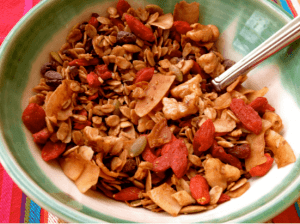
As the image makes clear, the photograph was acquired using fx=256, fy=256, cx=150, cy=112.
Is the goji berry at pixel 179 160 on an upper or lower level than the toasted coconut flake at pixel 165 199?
upper

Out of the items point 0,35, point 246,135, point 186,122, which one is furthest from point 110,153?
point 0,35

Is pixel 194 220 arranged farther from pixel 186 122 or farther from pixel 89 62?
pixel 89 62

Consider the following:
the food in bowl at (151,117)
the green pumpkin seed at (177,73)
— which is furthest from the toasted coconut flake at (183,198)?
the green pumpkin seed at (177,73)

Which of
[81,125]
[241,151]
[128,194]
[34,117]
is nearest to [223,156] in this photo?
[241,151]

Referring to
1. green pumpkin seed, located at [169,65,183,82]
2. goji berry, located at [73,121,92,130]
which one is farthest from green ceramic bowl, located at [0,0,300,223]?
green pumpkin seed, located at [169,65,183,82]

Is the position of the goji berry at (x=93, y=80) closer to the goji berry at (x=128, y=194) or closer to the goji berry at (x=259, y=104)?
the goji berry at (x=128, y=194)

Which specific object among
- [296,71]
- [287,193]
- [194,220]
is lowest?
[194,220]
